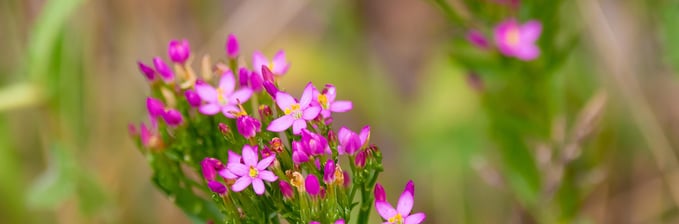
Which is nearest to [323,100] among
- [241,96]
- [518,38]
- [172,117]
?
[241,96]

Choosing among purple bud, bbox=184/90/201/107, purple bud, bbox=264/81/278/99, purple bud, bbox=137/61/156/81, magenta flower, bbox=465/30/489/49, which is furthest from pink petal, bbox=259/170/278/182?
magenta flower, bbox=465/30/489/49

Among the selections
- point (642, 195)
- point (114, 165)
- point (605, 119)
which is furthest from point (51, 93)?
point (642, 195)

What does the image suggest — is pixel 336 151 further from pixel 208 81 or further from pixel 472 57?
pixel 472 57

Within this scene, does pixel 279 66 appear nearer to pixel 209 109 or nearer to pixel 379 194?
pixel 209 109

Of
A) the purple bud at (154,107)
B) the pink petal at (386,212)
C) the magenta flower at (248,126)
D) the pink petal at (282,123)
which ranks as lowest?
the pink petal at (386,212)

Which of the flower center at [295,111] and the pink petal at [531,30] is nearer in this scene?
the flower center at [295,111]

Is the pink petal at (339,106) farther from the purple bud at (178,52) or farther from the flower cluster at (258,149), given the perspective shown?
the purple bud at (178,52)

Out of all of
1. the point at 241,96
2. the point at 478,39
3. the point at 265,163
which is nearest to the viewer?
the point at 265,163

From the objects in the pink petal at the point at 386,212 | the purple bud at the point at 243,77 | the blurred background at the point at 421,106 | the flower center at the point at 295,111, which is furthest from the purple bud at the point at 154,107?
the blurred background at the point at 421,106
